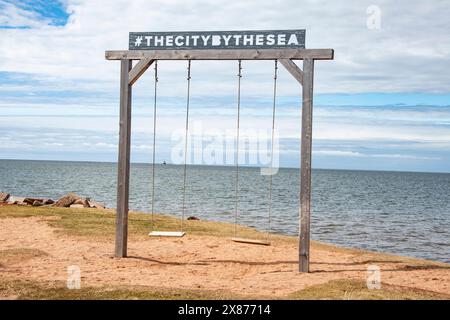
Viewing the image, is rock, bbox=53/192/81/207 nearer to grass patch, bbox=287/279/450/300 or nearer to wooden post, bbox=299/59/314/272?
wooden post, bbox=299/59/314/272

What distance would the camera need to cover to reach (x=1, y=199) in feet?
77.5

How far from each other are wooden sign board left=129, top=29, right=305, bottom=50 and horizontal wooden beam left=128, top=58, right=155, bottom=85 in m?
0.29

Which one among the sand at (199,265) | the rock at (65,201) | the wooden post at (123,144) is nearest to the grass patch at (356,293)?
the sand at (199,265)

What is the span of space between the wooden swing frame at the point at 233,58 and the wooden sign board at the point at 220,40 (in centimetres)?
10

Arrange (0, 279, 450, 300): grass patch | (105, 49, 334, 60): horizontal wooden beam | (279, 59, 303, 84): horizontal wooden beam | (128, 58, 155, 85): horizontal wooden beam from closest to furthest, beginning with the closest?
1. (0, 279, 450, 300): grass patch
2. (105, 49, 334, 60): horizontal wooden beam
3. (279, 59, 303, 84): horizontal wooden beam
4. (128, 58, 155, 85): horizontal wooden beam

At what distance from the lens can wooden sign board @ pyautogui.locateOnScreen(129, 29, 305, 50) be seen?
32.7 feet

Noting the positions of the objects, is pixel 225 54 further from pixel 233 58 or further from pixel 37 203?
pixel 37 203

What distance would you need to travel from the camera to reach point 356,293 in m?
8.13

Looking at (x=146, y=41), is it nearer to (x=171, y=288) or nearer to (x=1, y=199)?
(x=171, y=288)

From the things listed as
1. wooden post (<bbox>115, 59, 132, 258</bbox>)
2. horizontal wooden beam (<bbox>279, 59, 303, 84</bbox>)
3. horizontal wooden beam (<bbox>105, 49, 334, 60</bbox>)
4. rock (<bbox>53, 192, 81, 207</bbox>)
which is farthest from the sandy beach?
rock (<bbox>53, 192, 81, 207</bbox>)

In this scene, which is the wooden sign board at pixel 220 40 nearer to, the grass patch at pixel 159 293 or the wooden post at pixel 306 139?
the wooden post at pixel 306 139

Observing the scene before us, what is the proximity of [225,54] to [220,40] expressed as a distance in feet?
1.08
